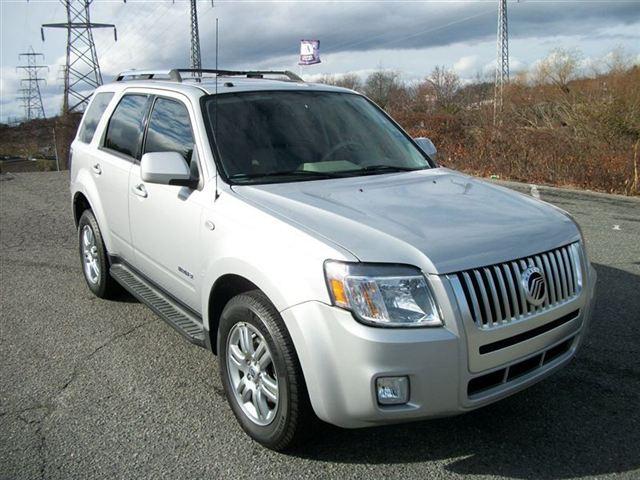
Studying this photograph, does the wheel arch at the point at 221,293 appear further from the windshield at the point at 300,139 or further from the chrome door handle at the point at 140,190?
the chrome door handle at the point at 140,190

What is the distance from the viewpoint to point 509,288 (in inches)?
110

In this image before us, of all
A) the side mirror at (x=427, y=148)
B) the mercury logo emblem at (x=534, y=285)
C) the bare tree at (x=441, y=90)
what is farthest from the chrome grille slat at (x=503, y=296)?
the bare tree at (x=441, y=90)

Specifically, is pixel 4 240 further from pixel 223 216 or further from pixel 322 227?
pixel 322 227

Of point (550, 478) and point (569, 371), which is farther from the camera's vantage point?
point (569, 371)

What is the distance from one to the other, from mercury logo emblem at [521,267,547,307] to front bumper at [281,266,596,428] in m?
0.30

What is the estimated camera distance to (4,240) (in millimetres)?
8180

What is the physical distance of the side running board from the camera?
12.1ft

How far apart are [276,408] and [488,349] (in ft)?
3.47

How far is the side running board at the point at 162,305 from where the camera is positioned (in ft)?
12.1

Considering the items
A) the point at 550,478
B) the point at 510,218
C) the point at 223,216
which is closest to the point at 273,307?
the point at 223,216

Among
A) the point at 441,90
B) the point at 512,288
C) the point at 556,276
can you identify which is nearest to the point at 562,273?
the point at 556,276

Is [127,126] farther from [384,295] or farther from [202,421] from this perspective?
[384,295]

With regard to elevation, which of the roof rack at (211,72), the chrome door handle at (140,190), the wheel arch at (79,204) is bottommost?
the wheel arch at (79,204)

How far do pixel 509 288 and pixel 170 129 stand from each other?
2.61 meters
